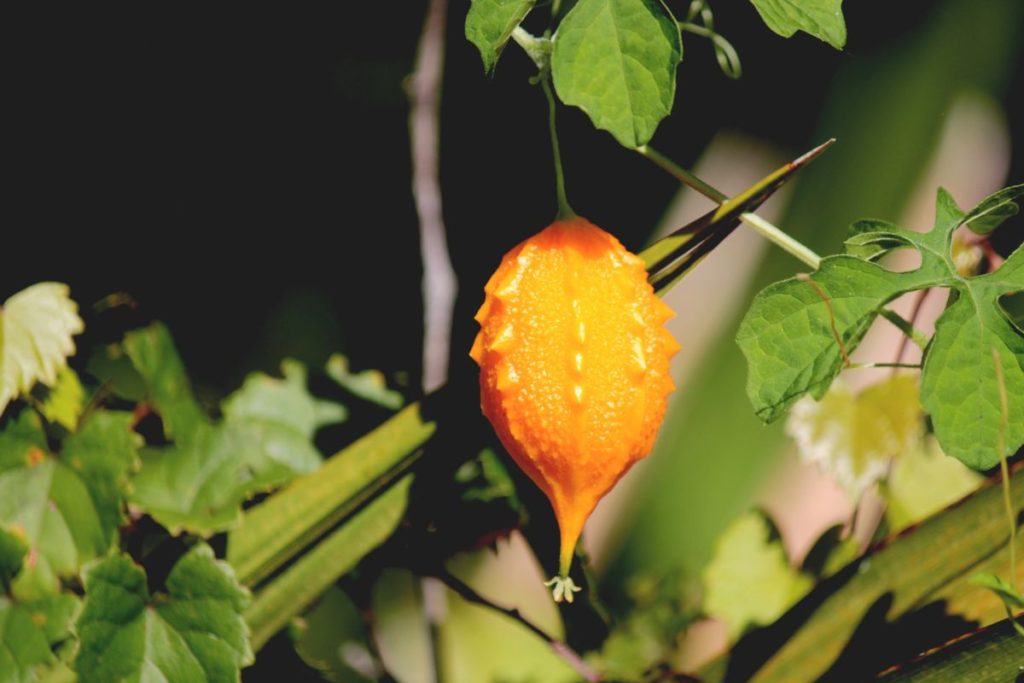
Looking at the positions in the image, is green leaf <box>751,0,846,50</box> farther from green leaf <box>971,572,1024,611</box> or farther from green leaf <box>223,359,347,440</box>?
green leaf <box>223,359,347,440</box>

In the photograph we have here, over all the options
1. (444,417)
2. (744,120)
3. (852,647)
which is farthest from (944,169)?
(444,417)

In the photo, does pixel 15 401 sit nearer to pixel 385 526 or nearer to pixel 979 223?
pixel 385 526

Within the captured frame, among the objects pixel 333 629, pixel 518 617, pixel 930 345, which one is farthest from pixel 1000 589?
pixel 333 629

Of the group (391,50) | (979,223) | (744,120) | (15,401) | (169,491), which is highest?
(391,50)

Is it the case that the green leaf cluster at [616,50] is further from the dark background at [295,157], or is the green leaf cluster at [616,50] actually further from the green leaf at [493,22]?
the dark background at [295,157]

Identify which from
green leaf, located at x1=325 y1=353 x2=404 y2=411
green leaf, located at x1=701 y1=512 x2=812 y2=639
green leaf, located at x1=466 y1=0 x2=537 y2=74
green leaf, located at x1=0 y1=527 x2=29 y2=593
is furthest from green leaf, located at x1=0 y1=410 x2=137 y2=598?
green leaf, located at x1=701 y1=512 x2=812 y2=639

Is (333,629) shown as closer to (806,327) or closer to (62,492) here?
(62,492)

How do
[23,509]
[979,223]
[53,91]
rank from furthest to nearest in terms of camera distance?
1. [53,91]
2. [23,509]
3. [979,223]
